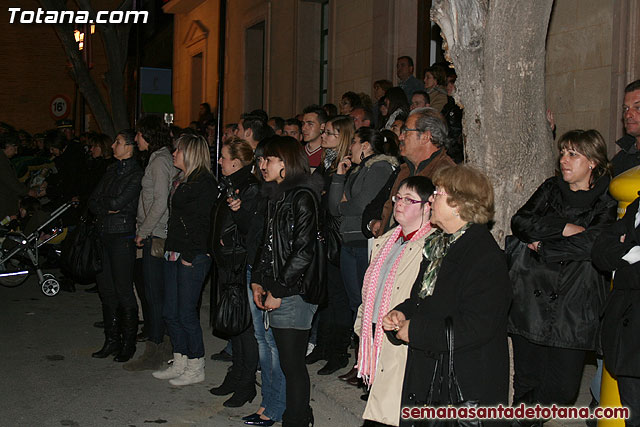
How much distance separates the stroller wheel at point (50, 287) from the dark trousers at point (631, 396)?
8618 mm

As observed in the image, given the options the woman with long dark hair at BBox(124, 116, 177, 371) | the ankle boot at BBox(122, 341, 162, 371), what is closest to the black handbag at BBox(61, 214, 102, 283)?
the woman with long dark hair at BBox(124, 116, 177, 371)

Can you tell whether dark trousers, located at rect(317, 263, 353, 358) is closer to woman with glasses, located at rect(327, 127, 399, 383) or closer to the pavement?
the pavement

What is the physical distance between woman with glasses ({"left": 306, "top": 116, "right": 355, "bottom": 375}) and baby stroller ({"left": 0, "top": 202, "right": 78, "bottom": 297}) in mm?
4952

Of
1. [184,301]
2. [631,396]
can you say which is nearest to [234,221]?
[184,301]

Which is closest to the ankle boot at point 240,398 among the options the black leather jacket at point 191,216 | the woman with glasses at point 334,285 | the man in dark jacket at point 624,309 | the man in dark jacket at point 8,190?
the woman with glasses at point 334,285

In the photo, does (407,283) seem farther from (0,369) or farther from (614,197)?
(0,369)

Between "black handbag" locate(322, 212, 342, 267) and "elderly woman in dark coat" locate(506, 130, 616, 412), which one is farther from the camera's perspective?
"black handbag" locate(322, 212, 342, 267)

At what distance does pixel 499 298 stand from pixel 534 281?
1432 millimetres

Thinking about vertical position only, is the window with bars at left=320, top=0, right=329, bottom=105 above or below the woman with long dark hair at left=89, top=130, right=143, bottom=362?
above

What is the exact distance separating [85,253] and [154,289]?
124 cm

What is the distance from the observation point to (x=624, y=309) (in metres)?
4.01

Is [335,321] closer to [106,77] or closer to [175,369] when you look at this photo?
[175,369]

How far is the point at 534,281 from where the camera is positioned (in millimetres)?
4988

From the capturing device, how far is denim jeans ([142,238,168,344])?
7273mm
